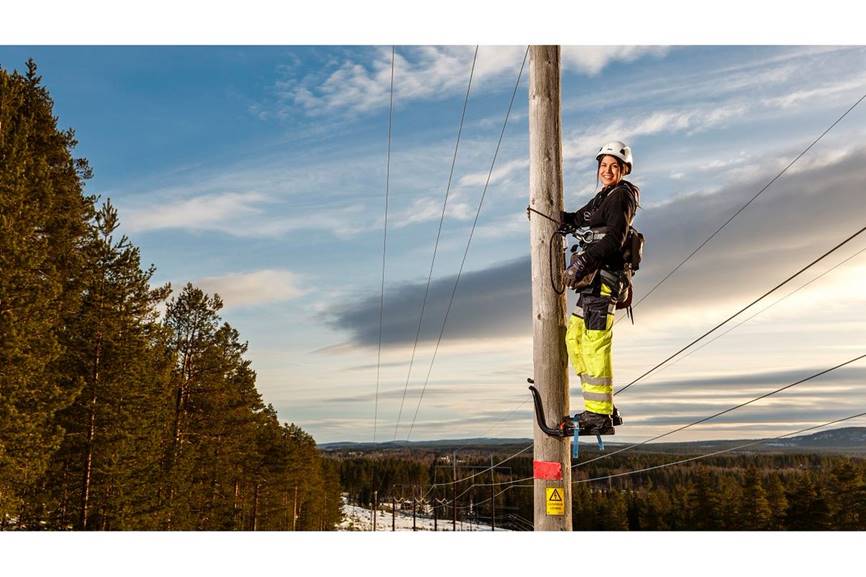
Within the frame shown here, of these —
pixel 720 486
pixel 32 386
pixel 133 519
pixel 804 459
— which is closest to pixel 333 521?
pixel 720 486

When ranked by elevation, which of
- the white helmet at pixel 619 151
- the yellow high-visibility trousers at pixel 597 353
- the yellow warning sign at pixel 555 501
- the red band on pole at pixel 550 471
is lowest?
the yellow warning sign at pixel 555 501

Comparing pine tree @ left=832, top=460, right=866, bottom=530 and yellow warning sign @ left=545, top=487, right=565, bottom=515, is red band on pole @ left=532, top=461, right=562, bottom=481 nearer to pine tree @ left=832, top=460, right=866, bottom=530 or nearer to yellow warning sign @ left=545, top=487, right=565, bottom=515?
yellow warning sign @ left=545, top=487, right=565, bottom=515

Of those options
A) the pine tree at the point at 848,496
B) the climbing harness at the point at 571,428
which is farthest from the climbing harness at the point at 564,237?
the pine tree at the point at 848,496

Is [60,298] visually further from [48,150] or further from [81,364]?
[48,150]

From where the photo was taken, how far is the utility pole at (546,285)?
19.5 feet

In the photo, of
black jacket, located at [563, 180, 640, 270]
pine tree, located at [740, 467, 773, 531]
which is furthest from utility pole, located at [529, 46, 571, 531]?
pine tree, located at [740, 467, 773, 531]

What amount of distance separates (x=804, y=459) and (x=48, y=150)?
90.2 meters

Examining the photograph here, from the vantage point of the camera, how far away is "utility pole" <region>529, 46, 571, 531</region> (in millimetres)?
5945

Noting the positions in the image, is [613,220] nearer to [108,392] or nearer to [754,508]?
[108,392]

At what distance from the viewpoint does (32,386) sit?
61.5 ft

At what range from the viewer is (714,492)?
82.2 meters

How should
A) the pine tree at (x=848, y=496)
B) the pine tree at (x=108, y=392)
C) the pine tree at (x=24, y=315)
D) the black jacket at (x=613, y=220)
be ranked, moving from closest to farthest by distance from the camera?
the black jacket at (x=613, y=220) → the pine tree at (x=24, y=315) → the pine tree at (x=108, y=392) → the pine tree at (x=848, y=496)

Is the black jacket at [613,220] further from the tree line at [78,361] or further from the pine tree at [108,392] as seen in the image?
the pine tree at [108,392]

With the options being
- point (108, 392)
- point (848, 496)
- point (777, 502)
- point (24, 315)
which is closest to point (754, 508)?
point (777, 502)
